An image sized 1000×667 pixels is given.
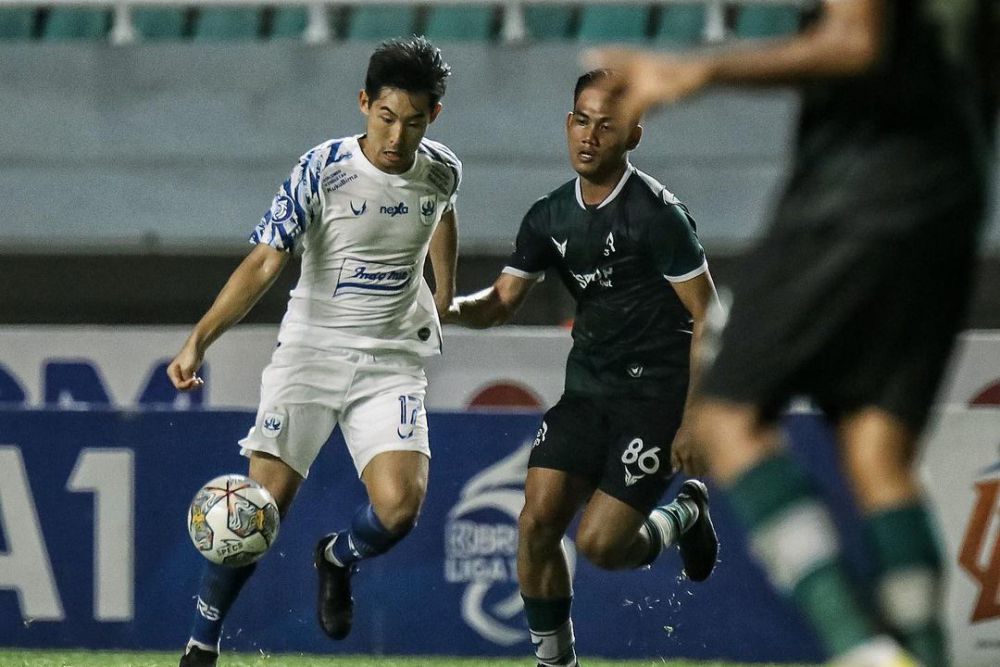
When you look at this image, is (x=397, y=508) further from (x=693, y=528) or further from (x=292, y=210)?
(x=693, y=528)

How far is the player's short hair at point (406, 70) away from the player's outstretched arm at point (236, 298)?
1.91 feet

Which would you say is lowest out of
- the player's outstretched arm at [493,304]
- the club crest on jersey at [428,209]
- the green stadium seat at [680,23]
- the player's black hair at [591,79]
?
the player's outstretched arm at [493,304]

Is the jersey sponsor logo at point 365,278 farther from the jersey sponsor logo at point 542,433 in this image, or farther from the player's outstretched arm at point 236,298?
the jersey sponsor logo at point 542,433

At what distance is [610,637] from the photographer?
6137 millimetres

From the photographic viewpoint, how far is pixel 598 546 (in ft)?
16.2

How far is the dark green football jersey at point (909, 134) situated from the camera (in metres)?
2.59

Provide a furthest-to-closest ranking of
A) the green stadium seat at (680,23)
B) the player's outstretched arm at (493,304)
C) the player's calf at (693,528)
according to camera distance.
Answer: the green stadium seat at (680,23), the player's calf at (693,528), the player's outstretched arm at (493,304)

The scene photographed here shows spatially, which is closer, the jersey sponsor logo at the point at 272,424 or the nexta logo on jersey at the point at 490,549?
the jersey sponsor logo at the point at 272,424

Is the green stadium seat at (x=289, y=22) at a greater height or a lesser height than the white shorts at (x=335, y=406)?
greater

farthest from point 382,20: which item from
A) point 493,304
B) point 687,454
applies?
point 687,454

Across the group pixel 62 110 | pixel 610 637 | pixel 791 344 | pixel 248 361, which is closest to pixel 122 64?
pixel 62 110

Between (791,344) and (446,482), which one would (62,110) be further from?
(791,344)

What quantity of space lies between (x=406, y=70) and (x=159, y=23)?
7.14 meters

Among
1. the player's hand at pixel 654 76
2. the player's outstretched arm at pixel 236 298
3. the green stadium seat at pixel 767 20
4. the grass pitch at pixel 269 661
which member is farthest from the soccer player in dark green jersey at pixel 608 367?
the green stadium seat at pixel 767 20
